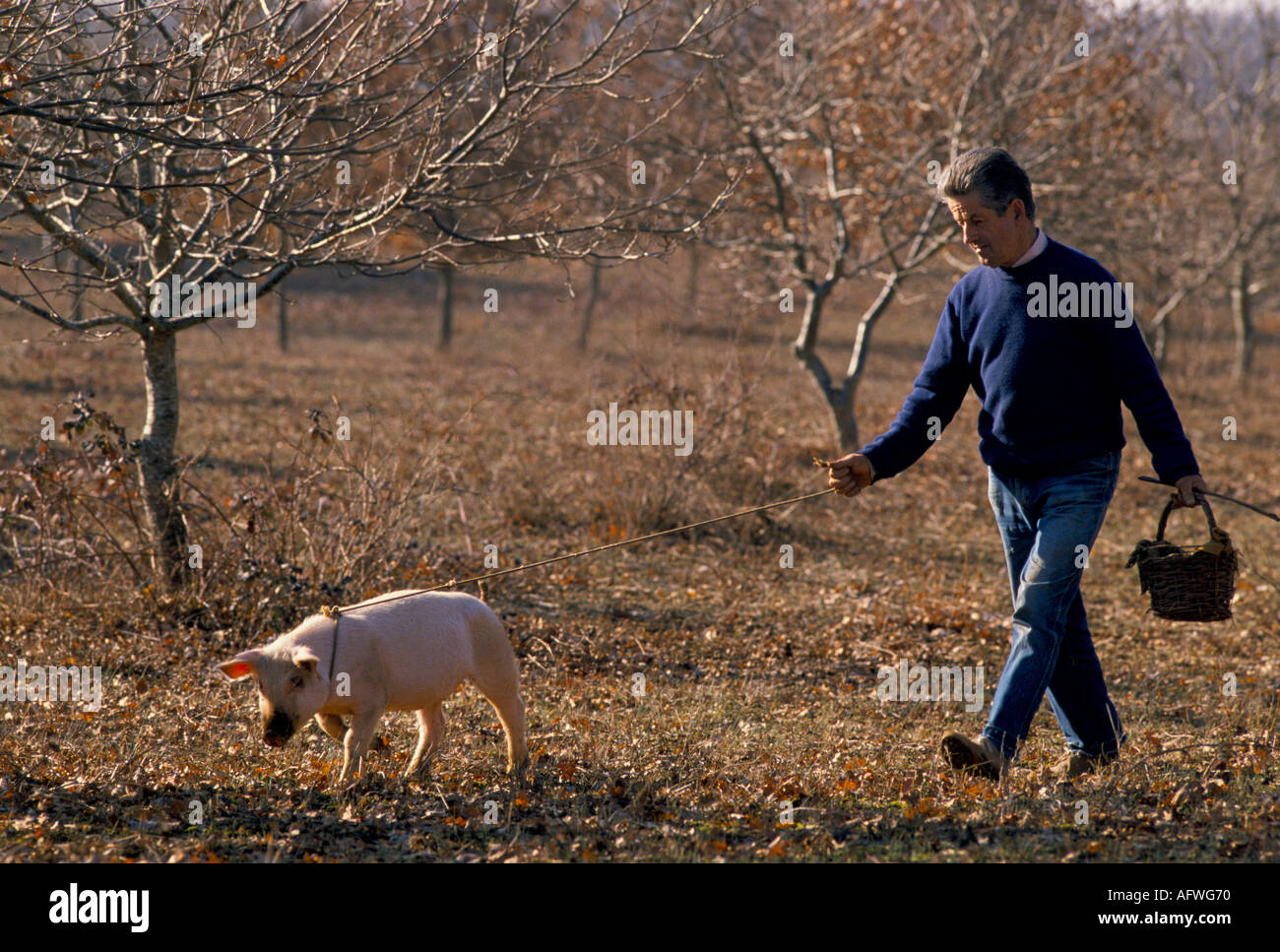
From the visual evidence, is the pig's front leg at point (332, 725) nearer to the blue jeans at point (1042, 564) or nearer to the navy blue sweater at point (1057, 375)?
the blue jeans at point (1042, 564)

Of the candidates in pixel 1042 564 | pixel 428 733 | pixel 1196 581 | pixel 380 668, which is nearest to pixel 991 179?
pixel 1042 564

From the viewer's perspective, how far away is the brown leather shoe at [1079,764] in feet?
16.8

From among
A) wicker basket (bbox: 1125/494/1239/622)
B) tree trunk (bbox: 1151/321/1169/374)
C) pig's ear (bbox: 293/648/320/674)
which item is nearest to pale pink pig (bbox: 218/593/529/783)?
pig's ear (bbox: 293/648/320/674)

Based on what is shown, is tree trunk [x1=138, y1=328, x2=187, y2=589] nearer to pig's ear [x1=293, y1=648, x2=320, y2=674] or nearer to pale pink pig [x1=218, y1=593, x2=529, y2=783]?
pale pink pig [x1=218, y1=593, x2=529, y2=783]

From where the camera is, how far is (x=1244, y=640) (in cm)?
852

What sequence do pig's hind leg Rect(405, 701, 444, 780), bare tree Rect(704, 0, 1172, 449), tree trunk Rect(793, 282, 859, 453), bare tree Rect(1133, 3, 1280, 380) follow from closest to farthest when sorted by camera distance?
1. pig's hind leg Rect(405, 701, 444, 780)
2. bare tree Rect(704, 0, 1172, 449)
3. tree trunk Rect(793, 282, 859, 453)
4. bare tree Rect(1133, 3, 1280, 380)

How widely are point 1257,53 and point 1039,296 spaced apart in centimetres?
2666

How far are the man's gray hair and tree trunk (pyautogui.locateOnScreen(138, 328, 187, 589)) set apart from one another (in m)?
5.45

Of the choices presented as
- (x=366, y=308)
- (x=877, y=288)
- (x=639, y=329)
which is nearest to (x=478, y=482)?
(x=639, y=329)

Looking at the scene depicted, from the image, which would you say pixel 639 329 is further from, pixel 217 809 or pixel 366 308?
pixel 366 308

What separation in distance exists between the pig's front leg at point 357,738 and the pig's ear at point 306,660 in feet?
1.08

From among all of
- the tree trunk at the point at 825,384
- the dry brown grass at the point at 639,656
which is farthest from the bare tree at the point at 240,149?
the tree trunk at the point at 825,384

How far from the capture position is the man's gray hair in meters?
4.59

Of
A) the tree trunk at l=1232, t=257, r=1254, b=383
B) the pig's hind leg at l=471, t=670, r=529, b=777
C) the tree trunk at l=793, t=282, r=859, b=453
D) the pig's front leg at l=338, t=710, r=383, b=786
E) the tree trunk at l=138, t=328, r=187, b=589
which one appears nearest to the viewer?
the pig's front leg at l=338, t=710, r=383, b=786
